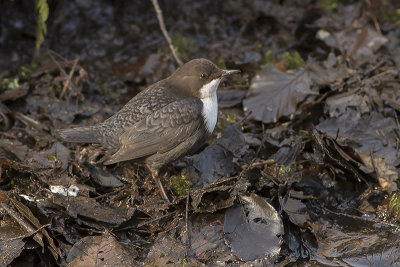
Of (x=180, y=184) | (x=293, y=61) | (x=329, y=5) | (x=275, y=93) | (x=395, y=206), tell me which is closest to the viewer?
(x=395, y=206)

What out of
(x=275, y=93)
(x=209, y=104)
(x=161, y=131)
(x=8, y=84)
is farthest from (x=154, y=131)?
(x=8, y=84)

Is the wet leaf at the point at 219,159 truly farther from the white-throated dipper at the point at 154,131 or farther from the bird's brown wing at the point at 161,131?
the bird's brown wing at the point at 161,131

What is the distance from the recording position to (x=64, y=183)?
458 centimetres

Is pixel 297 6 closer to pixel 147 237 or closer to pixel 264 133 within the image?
pixel 264 133

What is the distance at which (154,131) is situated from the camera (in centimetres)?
464

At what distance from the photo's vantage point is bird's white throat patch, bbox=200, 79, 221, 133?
4.83m

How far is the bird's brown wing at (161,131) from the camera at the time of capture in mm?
4586

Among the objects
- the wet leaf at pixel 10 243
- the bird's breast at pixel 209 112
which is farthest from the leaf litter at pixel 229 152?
the bird's breast at pixel 209 112

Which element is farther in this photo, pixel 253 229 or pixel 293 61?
pixel 293 61

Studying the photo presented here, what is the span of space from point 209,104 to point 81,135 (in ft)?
3.93

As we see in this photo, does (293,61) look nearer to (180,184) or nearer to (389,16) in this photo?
(389,16)

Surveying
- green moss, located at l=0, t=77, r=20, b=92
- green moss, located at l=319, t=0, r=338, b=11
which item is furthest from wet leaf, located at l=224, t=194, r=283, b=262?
green moss, located at l=319, t=0, r=338, b=11

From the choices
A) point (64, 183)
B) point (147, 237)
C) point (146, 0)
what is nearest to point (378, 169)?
point (147, 237)

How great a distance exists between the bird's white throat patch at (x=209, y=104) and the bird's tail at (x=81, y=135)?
3.25ft
